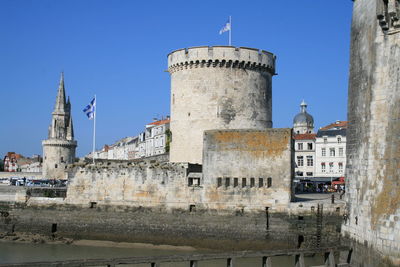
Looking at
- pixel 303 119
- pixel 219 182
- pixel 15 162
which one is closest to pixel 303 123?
pixel 303 119

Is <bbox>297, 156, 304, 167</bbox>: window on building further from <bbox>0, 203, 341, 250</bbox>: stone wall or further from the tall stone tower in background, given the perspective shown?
<bbox>0, 203, 341, 250</bbox>: stone wall

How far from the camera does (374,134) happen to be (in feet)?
46.9

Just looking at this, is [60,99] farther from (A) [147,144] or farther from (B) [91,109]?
(B) [91,109]

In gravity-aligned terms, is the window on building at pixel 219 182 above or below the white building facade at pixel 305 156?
below

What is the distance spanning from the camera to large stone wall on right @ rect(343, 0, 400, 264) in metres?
13.2

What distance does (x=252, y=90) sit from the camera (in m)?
30.5

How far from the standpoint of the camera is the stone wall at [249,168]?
79.0ft

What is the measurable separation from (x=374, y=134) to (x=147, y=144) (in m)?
61.8

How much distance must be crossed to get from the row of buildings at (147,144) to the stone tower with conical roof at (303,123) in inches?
873

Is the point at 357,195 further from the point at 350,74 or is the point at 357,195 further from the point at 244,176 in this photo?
the point at 244,176

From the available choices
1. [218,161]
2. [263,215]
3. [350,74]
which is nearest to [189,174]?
[218,161]

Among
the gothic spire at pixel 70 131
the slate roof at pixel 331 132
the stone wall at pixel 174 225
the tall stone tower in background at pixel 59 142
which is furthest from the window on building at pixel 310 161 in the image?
the stone wall at pixel 174 225

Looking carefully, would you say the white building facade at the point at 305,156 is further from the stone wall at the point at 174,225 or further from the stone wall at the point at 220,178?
the stone wall at the point at 174,225

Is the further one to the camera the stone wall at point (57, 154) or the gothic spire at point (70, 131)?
the gothic spire at point (70, 131)
